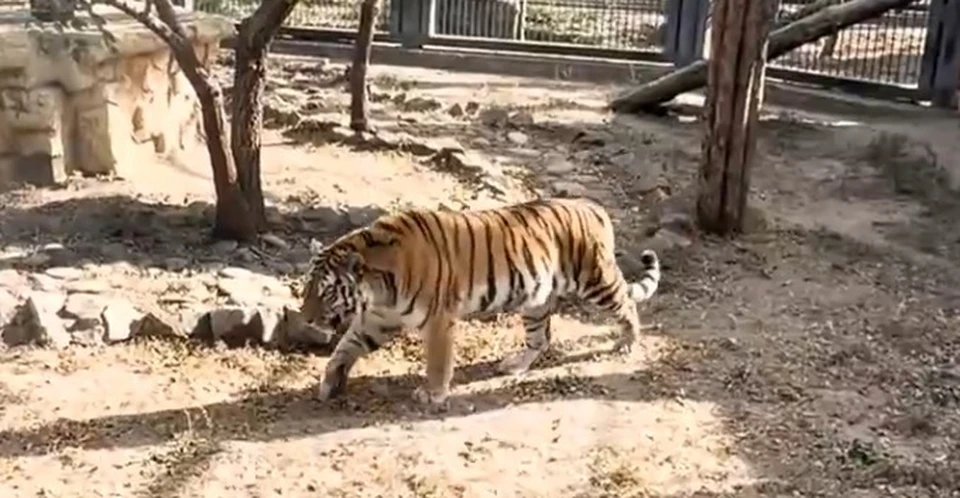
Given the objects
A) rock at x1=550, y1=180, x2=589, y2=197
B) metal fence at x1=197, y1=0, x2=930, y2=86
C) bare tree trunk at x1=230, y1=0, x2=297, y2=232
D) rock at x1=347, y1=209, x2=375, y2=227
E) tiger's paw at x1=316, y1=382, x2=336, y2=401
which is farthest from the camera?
metal fence at x1=197, y1=0, x2=930, y2=86

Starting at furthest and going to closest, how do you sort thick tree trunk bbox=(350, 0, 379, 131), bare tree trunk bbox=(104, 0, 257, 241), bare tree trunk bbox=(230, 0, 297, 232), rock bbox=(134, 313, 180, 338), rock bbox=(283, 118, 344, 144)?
rock bbox=(283, 118, 344, 144), thick tree trunk bbox=(350, 0, 379, 131), bare tree trunk bbox=(230, 0, 297, 232), bare tree trunk bbox=(104, 0, 257, 241), rock bbox=(134, 313, 180, 338)

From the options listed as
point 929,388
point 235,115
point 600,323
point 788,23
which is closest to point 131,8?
point 235,115

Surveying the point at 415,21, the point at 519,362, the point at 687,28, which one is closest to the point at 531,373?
the point at 519,362

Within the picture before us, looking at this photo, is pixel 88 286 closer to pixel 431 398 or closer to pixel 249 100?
pixel 249 100

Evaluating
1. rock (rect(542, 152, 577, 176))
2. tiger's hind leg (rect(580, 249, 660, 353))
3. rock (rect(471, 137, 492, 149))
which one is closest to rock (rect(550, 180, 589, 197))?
rock (rect(542, 152, 577, 176))

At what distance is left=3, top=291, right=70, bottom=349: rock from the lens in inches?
185

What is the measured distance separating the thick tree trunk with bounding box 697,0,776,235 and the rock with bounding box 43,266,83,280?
10.1 ft

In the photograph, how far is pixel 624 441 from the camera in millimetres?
4195

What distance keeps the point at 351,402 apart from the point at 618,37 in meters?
7.92

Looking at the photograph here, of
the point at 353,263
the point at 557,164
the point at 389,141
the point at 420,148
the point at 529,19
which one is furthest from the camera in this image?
the point at 529,19

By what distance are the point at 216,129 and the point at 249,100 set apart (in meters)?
0.20

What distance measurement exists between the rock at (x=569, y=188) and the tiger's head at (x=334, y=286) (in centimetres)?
332

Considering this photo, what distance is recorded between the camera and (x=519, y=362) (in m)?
4.74

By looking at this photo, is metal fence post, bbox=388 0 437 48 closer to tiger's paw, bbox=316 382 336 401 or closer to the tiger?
the tiger
